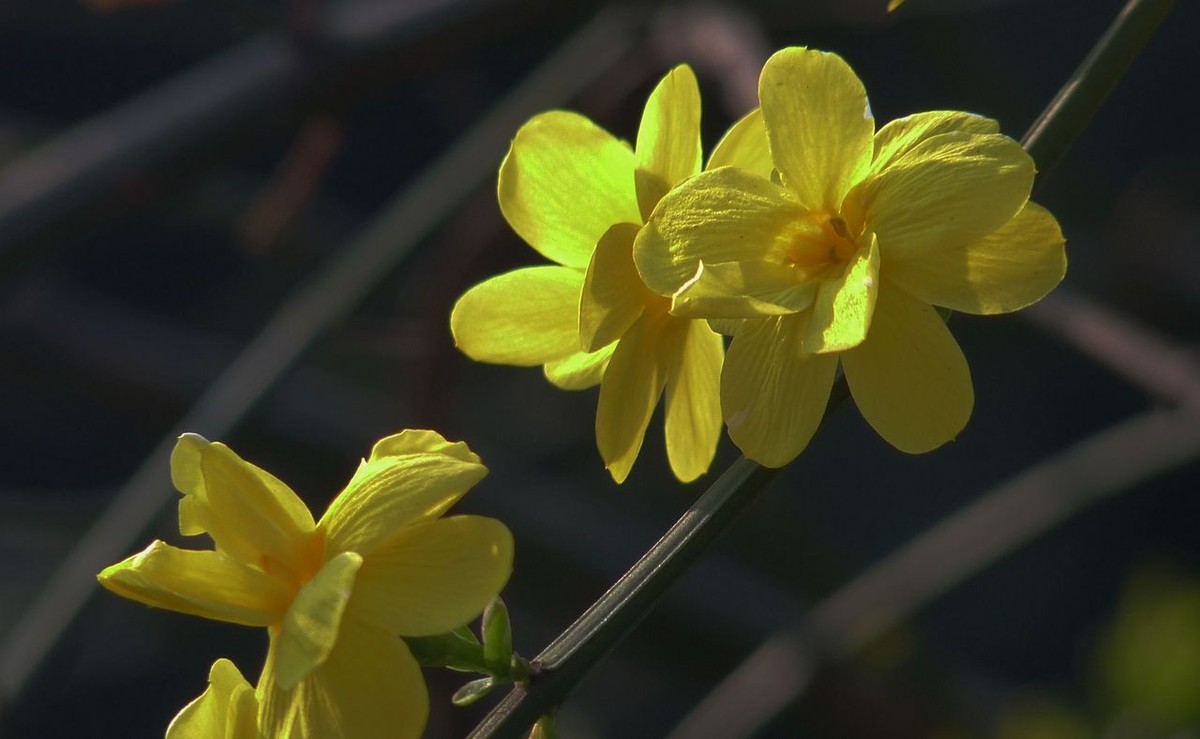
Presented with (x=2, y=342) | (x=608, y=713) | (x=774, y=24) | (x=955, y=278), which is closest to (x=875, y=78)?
(x=774, y=24)

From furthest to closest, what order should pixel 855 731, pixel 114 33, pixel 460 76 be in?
pixel 114 33, pixel 460 76, pixel 855 731

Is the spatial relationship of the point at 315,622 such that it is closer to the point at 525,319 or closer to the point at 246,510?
the point at 246,510

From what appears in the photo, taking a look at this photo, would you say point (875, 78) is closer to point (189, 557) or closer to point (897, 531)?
point (897, 531)

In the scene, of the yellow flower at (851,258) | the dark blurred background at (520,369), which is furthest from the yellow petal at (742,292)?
the dark blurred background at (520,369)

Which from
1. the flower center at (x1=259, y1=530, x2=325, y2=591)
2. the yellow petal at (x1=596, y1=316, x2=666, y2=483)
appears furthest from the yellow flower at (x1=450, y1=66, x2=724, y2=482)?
the flower center at (x1=259, y1=530, x2=325, y2=591)

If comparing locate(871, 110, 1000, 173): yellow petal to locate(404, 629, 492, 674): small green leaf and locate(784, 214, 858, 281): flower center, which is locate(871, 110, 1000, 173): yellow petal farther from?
locate(404, 629, 492, 674): small green leaf
